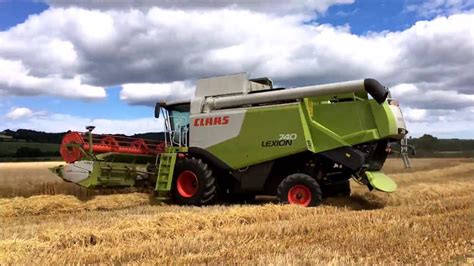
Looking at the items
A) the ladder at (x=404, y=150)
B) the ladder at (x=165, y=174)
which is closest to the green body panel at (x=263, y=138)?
the ladder at (x=165, y=174)

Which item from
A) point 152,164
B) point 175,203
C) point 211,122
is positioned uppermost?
point 211,122

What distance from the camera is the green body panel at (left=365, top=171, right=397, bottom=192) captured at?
1112 cm

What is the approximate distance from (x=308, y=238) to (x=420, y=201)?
20.8ft

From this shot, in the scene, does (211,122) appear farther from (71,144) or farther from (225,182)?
(71,144)

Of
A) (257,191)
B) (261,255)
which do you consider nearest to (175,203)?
(257,191)

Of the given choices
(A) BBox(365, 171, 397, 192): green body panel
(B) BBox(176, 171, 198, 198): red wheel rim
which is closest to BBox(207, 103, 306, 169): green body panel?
(B) BBox(176, 171, 198, 198): red wheel rim

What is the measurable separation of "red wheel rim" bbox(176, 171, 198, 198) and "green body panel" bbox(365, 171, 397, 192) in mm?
4259

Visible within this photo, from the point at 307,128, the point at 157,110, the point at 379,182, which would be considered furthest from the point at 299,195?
the point at 157,110

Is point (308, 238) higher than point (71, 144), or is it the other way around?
point (71, 144)

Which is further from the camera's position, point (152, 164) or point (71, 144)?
point (152, 164)

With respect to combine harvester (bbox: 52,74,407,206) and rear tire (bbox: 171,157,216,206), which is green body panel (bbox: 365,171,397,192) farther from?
rear tire (bbox: 171,157,216,206)

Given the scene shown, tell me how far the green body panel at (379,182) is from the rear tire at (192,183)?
3716 mm

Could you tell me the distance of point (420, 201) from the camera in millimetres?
12422

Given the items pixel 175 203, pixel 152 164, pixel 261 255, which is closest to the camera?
pixel 261 255
